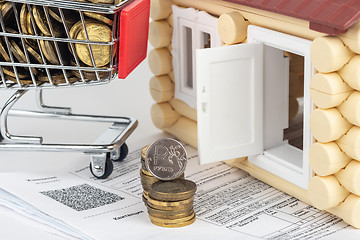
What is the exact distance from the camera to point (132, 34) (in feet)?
8.02

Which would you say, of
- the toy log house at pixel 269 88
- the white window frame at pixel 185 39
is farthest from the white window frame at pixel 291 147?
the white window frame at pixel 185 39

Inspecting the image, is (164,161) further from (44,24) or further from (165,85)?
(165,85)

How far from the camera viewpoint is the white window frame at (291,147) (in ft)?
7.38

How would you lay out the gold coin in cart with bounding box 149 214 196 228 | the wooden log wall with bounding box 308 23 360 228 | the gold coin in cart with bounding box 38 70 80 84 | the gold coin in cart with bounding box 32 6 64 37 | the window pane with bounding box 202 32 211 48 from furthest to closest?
the window pane with bounding box 202 32 211 48
the gold coin in cart with bounding box 38 70 80 84
the gold coin in cart with bounding box 32 6 64 37
the gold coin in cart with bounding box 149 214 196 228
the wooden log wall with bounding box 308 23 360 228

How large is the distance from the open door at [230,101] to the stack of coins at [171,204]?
211 mm

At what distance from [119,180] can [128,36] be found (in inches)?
17.2

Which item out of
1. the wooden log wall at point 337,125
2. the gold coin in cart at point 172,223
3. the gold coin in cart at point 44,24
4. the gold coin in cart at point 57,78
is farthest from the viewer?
the gold coin in cart at point 57,78

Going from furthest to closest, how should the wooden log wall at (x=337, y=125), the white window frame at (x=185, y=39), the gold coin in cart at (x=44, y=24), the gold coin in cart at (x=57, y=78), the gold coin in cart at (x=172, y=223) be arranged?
the white window frame at (x=185, y=39) → the gold coin in cart at (x=57, y=78) → the gold coin in cart at (x=44, y=24) → the gold coin in cart at (x=172, y=223) → the wooden log wall at (x=337, y=125)

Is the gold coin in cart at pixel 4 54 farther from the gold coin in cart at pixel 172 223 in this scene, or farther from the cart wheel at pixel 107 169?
the gold coin in cart at pixel 172 223

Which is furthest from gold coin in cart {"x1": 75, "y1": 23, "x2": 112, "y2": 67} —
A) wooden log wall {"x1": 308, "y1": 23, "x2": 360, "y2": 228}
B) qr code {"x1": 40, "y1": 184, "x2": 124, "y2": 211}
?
wooden log wall {"x1": 308, "y1": 23, "x2": 360, "y2": 228}

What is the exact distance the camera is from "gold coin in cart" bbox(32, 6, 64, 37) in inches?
92.8

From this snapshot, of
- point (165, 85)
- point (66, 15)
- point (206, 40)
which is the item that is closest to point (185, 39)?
point (206, 40)

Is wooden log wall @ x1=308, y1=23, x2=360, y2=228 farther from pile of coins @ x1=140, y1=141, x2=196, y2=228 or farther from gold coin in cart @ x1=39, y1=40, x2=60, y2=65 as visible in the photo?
gold coin in cart @ x1=39, y1=40, x2=60, y2=65

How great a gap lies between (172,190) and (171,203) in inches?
1.3
